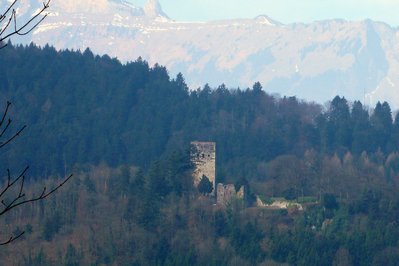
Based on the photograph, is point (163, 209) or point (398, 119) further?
point (398, 119)

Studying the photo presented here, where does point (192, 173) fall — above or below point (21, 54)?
below

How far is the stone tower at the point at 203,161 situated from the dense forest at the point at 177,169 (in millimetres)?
517

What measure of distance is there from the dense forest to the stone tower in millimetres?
517

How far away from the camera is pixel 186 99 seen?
2667 inches

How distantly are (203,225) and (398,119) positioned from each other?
86.2 feet

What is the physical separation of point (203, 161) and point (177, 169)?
5.03 feet

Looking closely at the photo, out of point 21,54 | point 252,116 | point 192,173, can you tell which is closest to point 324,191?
point 192,173

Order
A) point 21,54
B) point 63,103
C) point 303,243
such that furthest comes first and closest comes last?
1. point 21,54
2. point 63,103
3. point 303,243

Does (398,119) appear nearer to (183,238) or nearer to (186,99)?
(186,99)

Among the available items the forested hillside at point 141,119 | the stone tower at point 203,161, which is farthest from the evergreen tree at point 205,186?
the forested hillside at point 141,119

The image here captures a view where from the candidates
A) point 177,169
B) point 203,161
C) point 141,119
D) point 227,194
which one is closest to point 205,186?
point 227,194

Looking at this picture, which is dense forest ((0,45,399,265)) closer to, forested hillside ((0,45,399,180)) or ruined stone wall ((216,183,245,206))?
forested hillside ((0,45,399,180))

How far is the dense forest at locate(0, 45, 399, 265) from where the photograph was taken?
41594 mm

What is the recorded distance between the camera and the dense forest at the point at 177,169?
41.6 m
